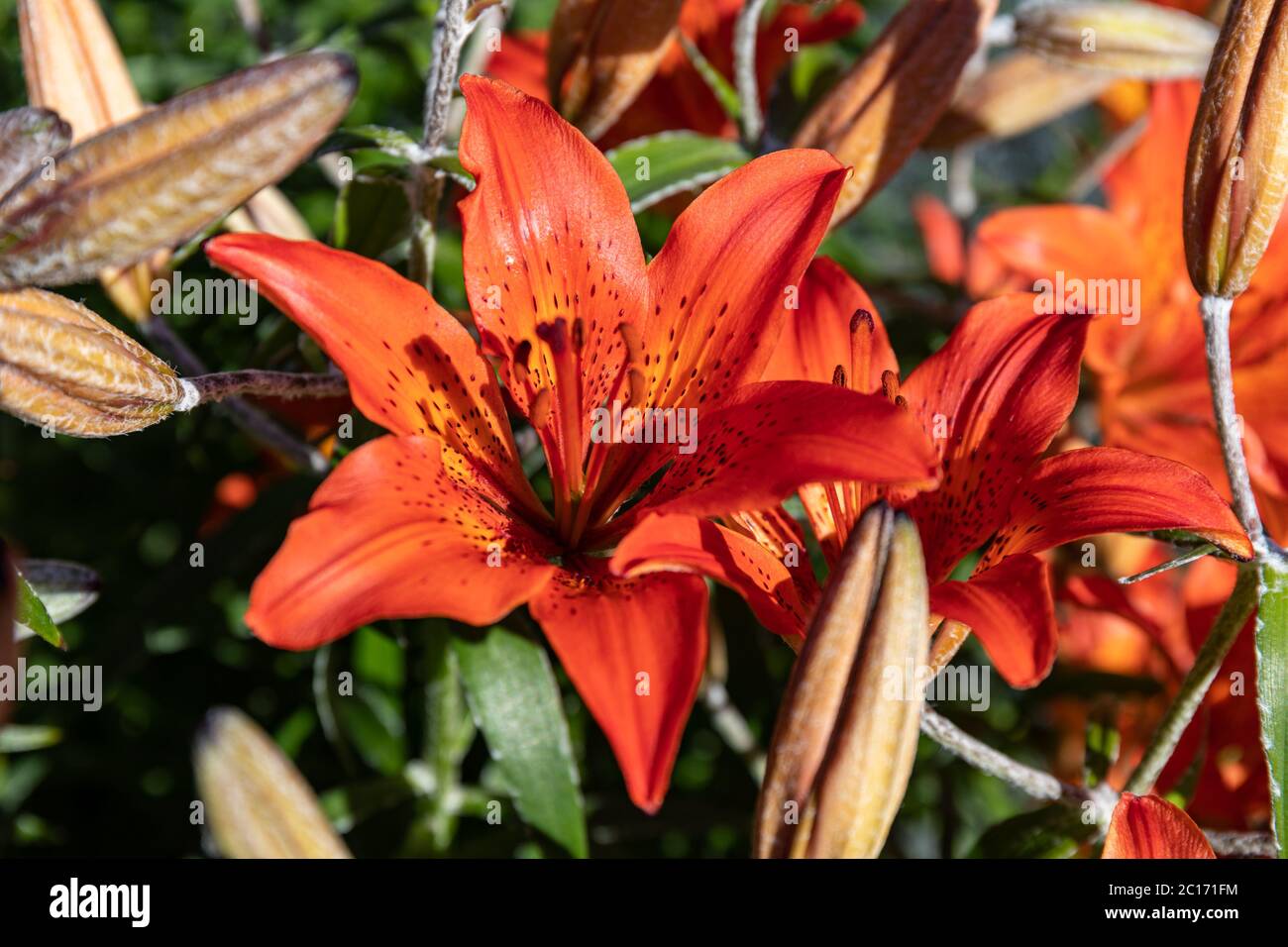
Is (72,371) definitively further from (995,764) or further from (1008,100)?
(1008,100)

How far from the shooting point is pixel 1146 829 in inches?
28.1

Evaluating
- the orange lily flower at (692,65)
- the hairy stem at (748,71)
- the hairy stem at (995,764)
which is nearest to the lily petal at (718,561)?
the hairy stem at (995,764)

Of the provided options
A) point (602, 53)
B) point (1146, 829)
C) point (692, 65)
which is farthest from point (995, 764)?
point (692, 65)

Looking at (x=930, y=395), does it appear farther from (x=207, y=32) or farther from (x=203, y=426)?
(x=207, y=32)

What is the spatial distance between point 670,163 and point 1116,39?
443mm

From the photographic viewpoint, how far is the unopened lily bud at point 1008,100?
1128 mm

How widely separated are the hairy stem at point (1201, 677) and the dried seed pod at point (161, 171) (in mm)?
623

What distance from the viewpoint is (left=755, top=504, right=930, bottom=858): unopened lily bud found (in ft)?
1.92

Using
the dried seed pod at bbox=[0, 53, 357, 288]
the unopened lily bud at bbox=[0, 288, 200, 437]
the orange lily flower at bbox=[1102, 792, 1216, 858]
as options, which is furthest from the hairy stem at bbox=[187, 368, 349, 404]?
the orange lily flower at bbox=[1102, 792, 1216, 858]

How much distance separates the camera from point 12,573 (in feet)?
1.99

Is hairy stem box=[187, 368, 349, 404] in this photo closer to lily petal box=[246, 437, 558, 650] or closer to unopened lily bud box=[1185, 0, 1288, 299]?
lily petal box=[246, 437, 558, 650]
